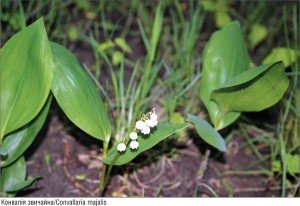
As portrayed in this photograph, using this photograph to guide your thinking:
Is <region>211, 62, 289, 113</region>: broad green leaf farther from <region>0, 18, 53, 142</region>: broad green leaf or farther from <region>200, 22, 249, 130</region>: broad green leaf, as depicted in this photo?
<region>0, 18, 53, 142</region>: broad green leaf

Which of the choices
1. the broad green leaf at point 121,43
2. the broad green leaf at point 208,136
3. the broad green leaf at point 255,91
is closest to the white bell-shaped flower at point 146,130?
the broad green leaf at point 208,136

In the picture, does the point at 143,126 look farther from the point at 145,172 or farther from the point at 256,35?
the point at 256,35

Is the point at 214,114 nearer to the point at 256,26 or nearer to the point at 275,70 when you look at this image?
the point at 275,70

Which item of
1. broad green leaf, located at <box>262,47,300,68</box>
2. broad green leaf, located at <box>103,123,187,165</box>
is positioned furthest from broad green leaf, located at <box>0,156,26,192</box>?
broad green leaf, located at <box>262,47,300,68</box>

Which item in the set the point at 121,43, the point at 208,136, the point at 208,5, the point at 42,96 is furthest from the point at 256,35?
the point at 42,96

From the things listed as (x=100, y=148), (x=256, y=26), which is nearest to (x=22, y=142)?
(x=100, y=148)

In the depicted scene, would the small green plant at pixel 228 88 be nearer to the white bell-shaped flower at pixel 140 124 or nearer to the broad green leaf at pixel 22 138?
the white bell-shaped flower at pixel 140 124
